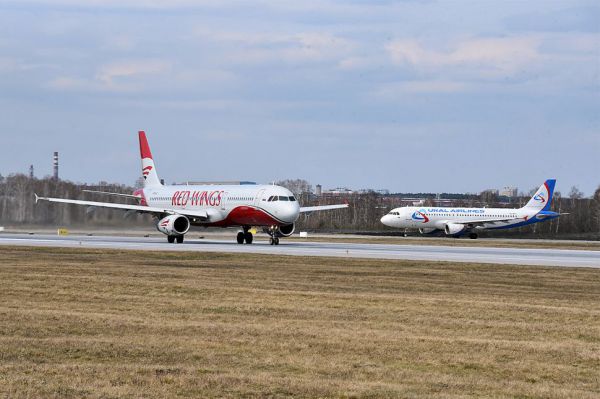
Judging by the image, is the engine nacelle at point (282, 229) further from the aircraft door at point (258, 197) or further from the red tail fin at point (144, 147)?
the red tail fin at point (144, 147)

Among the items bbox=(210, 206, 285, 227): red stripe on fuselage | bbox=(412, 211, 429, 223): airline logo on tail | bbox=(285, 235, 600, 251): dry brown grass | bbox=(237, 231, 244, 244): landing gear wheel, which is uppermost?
bbox=(412, 211, 429, 223): airline logo on tail

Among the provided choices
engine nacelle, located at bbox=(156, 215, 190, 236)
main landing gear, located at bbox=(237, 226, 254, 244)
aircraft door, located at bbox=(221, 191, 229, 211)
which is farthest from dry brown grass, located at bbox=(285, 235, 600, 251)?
engine nacelle, located at bbox=(156, 215, 190, 236)

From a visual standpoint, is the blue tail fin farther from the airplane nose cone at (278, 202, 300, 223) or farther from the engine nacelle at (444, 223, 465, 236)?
→ the airplane nose cone at (278, 202, 300, 223)

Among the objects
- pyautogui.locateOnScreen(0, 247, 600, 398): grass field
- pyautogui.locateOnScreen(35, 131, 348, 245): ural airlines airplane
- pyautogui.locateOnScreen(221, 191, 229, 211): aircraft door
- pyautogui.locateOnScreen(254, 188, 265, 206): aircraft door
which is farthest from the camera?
pyautogui.locateOnScreen(221, 191, 229, 211): aircraft door

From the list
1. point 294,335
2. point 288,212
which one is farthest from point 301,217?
point 294,335

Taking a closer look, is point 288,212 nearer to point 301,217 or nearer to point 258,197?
point 258,197

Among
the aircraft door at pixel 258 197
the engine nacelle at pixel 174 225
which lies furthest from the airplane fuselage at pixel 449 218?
the engine nacelle at pixel 174 225

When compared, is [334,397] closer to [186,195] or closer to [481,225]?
[186,195]

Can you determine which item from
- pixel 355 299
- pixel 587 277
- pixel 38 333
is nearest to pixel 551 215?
pixel 587 277

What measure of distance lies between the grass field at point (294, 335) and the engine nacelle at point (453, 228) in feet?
229

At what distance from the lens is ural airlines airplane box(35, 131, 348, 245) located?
62125 mm

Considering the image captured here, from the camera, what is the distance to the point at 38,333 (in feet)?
62.0

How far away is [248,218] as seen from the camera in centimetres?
6369

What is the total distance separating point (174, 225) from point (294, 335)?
4514 cm
